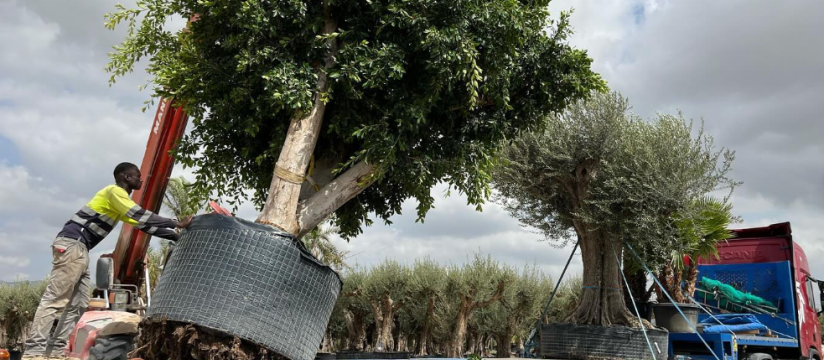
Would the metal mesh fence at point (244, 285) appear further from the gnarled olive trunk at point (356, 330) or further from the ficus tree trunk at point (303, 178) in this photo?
the gnarled olive trunk at point (356, 330)

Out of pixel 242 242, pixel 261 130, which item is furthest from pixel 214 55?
pixel 242 242

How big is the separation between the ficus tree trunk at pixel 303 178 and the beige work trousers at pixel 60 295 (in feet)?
5.67

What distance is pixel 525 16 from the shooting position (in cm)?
736

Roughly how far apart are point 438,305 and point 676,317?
16350 millimetres

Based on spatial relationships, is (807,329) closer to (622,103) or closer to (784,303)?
(784,303)

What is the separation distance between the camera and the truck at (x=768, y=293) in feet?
37.5

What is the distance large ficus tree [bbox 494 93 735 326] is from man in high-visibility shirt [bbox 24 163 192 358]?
7.40 m

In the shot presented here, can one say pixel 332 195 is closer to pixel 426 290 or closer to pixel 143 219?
pixel 143 219

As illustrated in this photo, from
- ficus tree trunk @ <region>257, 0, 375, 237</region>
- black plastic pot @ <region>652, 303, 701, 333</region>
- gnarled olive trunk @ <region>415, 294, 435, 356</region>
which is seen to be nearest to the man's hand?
ficus tree trunk @ <region>257, 0, 375, 237</region>

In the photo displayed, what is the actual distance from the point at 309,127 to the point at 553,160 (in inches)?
275

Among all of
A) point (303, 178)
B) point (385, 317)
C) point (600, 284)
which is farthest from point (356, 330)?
point (303, 178)

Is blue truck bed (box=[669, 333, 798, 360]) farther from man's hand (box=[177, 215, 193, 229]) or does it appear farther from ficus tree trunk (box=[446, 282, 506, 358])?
ficus tree trunk (box=[446, 282, 506, 358])

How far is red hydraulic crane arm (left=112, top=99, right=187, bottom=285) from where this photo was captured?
10.1m

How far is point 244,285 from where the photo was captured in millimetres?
5133
